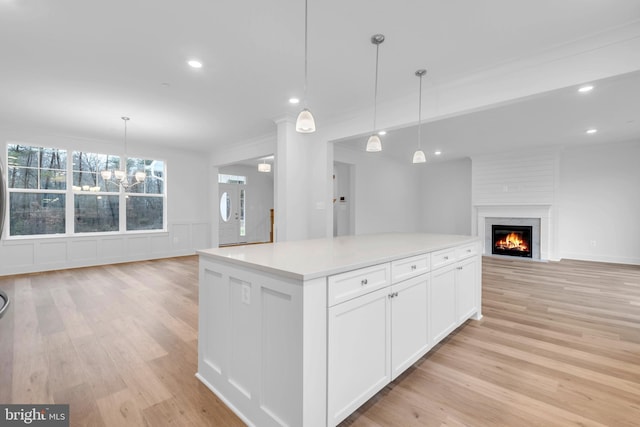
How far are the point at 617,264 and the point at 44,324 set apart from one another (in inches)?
377

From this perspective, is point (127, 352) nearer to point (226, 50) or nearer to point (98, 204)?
point (226, 50)

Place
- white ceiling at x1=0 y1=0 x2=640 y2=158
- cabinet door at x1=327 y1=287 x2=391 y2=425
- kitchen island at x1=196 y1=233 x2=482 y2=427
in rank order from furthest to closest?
white ceiling at x1=0 y1=0 x2=640 y2=158 → cabinet door at x1=327 y1=287 x2=391 y2=425 → kitchen island at x1=196 y1=233 x2=482 y2=427

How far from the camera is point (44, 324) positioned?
10.0ft

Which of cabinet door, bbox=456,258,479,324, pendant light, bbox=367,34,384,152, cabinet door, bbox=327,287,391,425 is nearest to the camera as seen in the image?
cabinet door, bbox=327,287,391,425

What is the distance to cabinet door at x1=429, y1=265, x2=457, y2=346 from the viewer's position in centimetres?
240

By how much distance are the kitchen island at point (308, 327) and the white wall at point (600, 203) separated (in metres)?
6.54

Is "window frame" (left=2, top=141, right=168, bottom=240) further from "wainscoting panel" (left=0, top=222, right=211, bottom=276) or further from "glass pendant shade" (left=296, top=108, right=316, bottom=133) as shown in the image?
"glass pendant shade" (left=296, top=108, right=316, bottom=133)

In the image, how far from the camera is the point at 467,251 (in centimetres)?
296

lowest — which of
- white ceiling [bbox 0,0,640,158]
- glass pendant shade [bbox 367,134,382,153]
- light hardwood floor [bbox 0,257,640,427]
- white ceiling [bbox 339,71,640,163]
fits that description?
light hardwood floor [bbox 0,257,640,427]

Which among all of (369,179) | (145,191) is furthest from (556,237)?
(145,191)

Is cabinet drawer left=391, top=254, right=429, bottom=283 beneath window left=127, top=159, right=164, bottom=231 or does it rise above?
beneath

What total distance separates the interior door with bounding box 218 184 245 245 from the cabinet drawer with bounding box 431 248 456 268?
25.2ft

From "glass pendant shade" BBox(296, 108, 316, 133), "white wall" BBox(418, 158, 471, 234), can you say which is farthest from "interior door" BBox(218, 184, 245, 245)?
"glass pendant shade" BBox(296, 108, 316, 133)

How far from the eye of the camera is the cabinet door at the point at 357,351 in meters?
1.55
